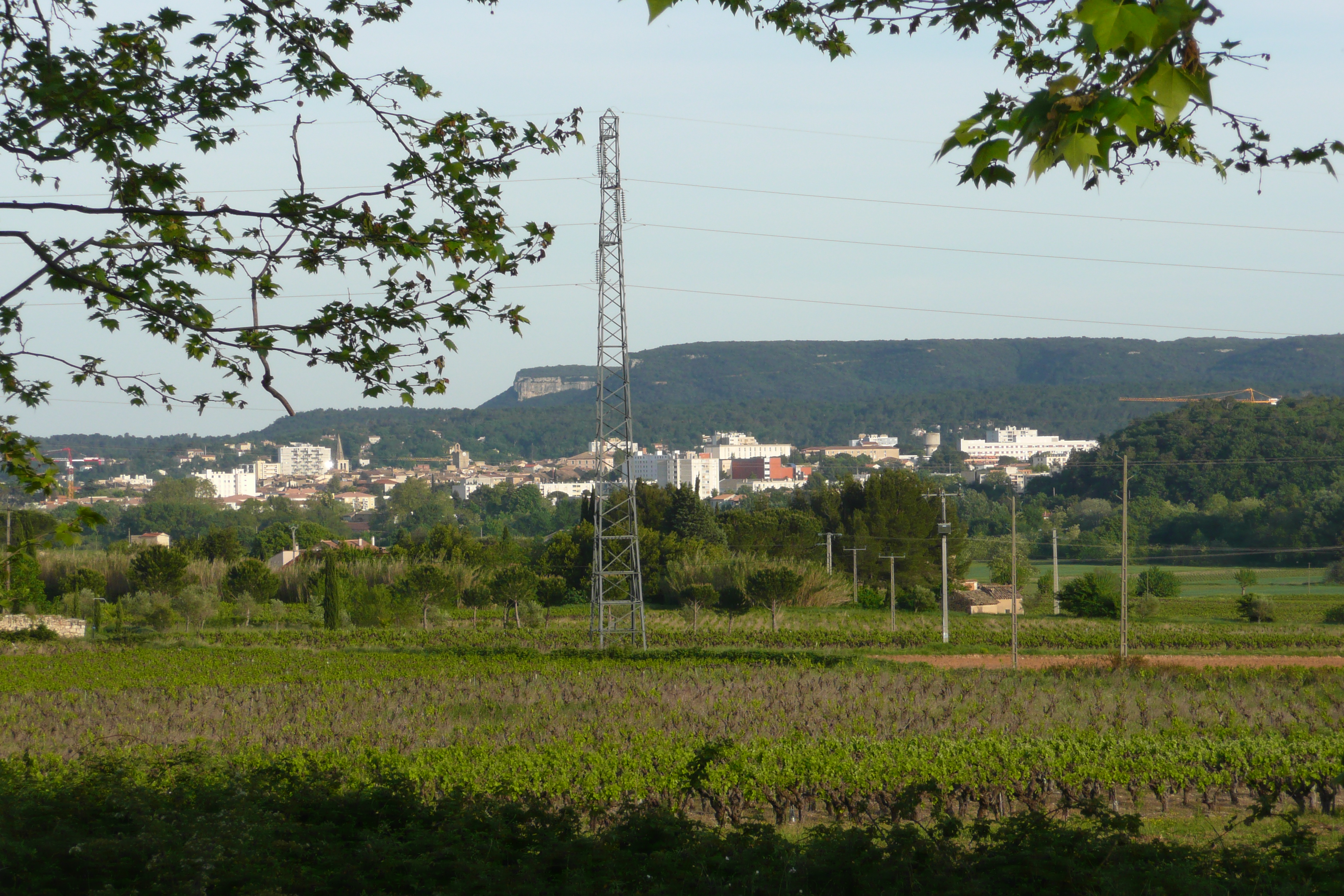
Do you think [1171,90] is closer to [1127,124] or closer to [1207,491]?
[1127,124]

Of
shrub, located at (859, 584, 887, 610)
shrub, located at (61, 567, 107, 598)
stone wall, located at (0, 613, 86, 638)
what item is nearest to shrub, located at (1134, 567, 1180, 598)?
shrub, located at (859, 584, 887, 610)

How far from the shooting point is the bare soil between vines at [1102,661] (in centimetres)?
2784

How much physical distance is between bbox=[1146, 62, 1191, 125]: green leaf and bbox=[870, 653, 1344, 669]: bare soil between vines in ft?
82.8

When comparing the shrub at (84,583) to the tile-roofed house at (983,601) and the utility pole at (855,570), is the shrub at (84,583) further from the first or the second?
the tile-roofed house at (983,601)

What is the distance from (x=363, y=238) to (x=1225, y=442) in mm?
98680

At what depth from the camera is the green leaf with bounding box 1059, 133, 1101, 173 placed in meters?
2.85

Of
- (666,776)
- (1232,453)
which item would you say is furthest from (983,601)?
(666,776)

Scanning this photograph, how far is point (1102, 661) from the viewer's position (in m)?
29.0

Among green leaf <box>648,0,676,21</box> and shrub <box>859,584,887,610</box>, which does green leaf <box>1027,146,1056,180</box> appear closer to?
green leaf <box>648,0,676,21</box>

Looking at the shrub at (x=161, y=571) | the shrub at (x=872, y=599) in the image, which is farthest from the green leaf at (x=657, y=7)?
the shrub at (x=872, y=599)

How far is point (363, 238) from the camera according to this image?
20.7ft

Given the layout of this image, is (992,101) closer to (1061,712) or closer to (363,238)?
(363,238)

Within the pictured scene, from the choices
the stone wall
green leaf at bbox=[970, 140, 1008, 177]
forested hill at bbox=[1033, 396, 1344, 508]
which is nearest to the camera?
green leaf at bbox=[970, 140, 1008, 177]

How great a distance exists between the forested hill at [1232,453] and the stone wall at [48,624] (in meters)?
77.6
